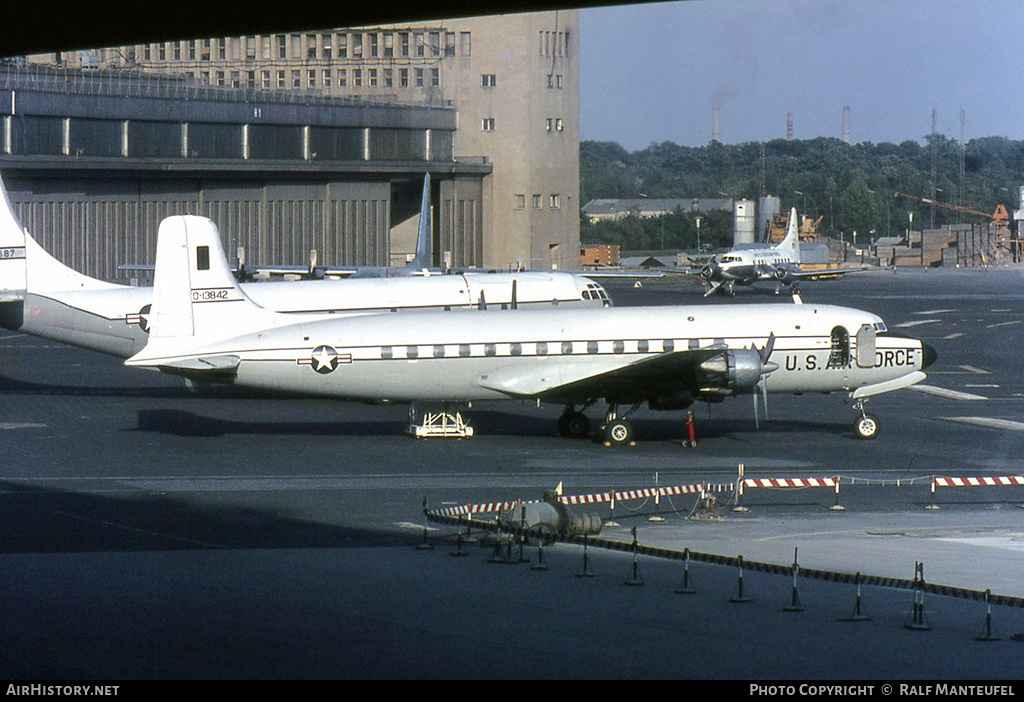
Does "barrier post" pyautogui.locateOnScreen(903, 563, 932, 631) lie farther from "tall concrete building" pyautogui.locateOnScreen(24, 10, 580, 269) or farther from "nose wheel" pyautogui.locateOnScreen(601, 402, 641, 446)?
"tall concrete building" pyautogui.locateOnScreen(24, 10, 580, 269)

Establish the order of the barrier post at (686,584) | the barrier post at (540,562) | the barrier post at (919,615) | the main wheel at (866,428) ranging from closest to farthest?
the barrier post at (919,615) → the barrier post at (686,584) → the barrier post at (540,562) → the main wheel at (866,428)

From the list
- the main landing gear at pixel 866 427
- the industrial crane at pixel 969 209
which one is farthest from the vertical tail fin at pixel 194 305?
the industrial crane at pixel 969 209

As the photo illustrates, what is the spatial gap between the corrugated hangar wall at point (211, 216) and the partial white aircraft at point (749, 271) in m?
26.7

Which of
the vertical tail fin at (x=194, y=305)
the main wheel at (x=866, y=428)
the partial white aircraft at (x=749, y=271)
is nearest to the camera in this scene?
the vertical tail fin at (x=194, y=305)

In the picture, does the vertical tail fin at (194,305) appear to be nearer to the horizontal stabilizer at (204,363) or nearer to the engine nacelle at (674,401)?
the horizontal stabilizer at (204,363)

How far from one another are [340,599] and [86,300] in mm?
27567

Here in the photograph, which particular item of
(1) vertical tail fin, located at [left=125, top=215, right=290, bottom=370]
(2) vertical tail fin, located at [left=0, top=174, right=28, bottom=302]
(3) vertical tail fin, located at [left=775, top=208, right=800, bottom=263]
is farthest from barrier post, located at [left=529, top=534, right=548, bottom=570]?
(3) vertical tail fin, located at [left=775, top=208, right=800, bottom=263]

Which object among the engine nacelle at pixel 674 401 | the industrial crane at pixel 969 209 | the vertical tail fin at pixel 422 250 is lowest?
the engine nacelle at pixel 674 401

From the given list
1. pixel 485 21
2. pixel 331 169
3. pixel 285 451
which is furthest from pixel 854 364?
pixel 485 21

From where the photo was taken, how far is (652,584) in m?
19.0

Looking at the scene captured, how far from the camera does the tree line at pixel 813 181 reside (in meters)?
108

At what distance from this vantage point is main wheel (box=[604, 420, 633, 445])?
3444cm

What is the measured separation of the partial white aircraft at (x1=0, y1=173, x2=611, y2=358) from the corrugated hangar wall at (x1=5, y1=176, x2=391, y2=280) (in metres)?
35.7

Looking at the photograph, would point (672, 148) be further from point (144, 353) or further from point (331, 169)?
point (144, 353)
